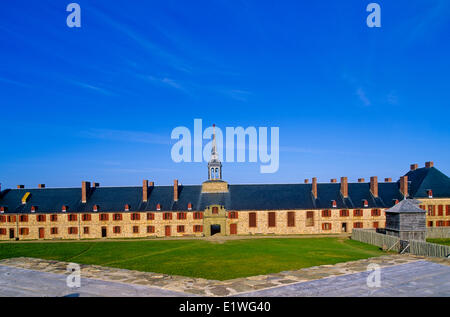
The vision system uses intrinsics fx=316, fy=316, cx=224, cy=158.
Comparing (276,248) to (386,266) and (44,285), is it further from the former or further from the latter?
(44,285)

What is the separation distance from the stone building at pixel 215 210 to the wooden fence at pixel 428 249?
854 inches

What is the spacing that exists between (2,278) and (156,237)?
92.5 ft

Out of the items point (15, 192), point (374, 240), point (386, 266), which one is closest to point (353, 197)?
point (374, 240)

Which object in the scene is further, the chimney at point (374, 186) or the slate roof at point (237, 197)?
the chimney at point (374, 186)

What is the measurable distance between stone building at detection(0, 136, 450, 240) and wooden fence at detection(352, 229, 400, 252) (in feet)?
33.8

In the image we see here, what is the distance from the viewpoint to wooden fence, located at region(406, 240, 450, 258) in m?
24.2

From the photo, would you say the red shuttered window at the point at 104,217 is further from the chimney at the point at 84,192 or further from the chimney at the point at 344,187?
the chimney at the point at 344,187

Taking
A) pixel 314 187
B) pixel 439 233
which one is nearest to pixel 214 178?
pixel 314 187

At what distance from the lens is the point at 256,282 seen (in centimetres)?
1822

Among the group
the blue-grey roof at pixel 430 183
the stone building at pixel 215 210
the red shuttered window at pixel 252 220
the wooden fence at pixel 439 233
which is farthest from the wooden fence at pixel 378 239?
the blue-grey roof at pixel 430 183

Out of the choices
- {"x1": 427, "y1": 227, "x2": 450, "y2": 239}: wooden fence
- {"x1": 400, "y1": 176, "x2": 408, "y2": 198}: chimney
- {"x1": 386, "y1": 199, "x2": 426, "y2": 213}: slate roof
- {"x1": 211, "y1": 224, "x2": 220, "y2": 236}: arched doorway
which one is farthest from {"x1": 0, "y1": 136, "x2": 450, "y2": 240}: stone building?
{"x1": 386, "y1": 199, "x2": 426, "y2": 213}: slate roof

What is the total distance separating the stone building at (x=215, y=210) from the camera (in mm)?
48719

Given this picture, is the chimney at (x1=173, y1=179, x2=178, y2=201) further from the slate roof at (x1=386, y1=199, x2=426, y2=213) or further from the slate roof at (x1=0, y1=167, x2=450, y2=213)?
the slate roof at (x1=386, y1=199, x2=426, y2=213)

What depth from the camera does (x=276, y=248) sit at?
3347 centimetres
